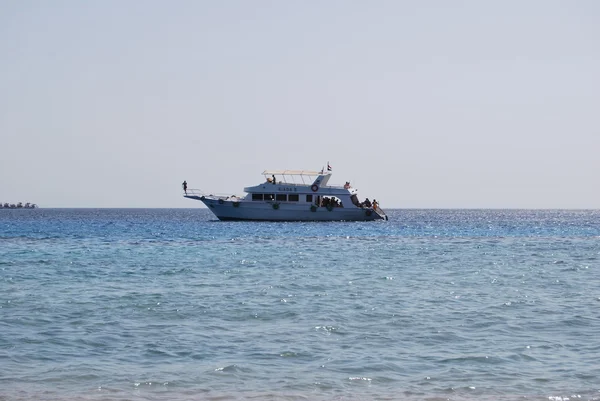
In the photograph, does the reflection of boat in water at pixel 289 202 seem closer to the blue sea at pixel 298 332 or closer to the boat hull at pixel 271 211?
the boat hull at pixel 271 211

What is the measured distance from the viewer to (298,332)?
599 inches

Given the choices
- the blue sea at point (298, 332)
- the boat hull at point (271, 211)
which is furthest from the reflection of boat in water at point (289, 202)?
the blue sea at point (298, 332)

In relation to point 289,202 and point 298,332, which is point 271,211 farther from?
point 298,332

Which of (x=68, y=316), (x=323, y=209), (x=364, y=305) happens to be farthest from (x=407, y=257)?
(x=323, y=209)

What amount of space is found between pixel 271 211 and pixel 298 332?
197ft

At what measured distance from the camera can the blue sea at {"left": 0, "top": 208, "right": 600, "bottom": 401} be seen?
11.3 m

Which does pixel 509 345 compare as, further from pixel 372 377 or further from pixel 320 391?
pixel 320 391

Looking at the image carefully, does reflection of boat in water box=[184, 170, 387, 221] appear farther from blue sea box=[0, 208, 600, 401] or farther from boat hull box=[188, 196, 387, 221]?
blue sea box=[0, 208, 600, 401]

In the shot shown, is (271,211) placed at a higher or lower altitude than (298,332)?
higher

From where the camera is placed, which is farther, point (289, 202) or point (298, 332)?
point (289, 202)

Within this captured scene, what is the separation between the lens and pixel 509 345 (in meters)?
13.9

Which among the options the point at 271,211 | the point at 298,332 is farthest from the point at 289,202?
the point at 298,332

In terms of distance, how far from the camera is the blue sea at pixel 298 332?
444 inches

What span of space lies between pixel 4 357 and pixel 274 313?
6298 mm
